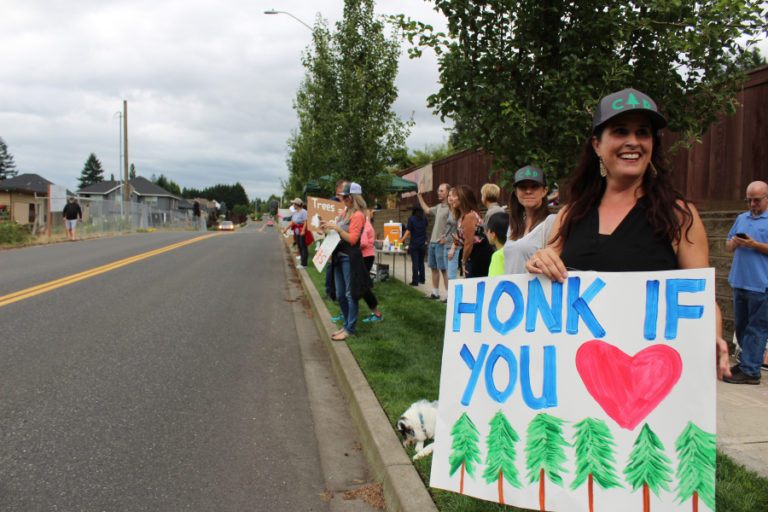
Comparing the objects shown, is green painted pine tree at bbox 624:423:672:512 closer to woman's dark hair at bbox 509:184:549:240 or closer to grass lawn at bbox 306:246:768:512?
grass lawn at bbox 306:246:768:512

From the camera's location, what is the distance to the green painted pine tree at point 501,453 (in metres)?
2.02

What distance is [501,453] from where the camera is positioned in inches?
80.4

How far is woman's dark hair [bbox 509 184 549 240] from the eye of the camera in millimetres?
3592

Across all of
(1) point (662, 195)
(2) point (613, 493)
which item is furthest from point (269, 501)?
(1) point (662, 195)

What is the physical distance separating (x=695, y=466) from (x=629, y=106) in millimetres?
1198

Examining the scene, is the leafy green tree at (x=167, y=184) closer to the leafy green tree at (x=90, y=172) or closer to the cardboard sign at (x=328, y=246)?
the leafy green tree at (x=90, y=172)

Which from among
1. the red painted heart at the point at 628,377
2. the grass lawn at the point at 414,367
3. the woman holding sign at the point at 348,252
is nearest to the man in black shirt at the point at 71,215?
the grass lawn at the point at 414,367

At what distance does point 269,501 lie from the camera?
3.17 meters

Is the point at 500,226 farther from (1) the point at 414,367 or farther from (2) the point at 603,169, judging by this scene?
(2) the point at 603,169

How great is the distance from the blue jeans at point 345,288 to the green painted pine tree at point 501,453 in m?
4.34

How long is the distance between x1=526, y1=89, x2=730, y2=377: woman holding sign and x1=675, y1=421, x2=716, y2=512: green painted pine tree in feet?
0.76

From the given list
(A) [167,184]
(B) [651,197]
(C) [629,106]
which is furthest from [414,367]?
(A) [167,184]

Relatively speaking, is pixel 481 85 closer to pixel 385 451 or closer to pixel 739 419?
pixel 385 451

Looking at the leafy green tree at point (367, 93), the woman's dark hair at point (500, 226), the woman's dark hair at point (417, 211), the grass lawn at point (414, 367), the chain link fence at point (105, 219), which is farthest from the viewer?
the chain link fence at point (105, 219)
